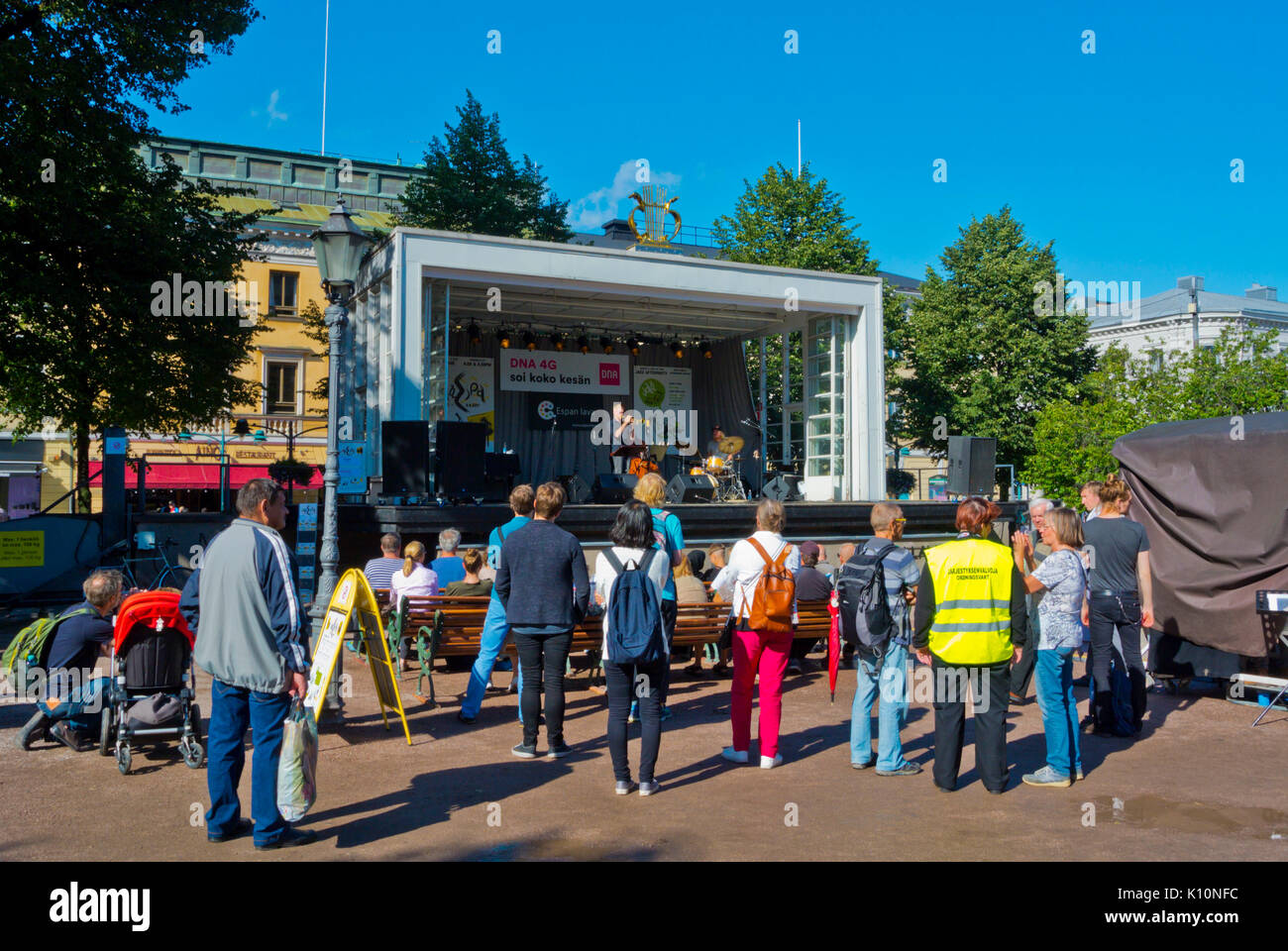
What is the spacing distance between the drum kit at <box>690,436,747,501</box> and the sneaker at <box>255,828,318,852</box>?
14.1 m

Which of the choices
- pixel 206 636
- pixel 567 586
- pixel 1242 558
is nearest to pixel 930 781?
pixel 567 586

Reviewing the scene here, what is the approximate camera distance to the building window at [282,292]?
116ft

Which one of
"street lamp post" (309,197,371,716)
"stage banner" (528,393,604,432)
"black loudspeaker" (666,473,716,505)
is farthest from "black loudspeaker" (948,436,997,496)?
"street lamp post" (309,197,371,716)

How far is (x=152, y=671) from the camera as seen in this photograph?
6.16 metres

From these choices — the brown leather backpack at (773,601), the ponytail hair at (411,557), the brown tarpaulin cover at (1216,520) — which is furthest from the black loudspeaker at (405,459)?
the brown tarpaulin cover at (1216,520)

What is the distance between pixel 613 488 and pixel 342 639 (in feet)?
40.6

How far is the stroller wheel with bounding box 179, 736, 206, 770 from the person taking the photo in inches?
242

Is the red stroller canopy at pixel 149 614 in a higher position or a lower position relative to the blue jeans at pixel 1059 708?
higher

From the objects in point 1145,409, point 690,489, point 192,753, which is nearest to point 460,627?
point 192,753

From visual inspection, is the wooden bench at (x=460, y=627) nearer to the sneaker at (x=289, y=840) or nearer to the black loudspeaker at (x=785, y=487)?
the sneaker at (x=289, y=840)

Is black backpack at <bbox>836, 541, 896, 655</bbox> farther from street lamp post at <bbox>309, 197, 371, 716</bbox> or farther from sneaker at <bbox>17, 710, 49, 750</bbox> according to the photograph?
sneaker at <bbox>17, 710, 49, 750</bbox>

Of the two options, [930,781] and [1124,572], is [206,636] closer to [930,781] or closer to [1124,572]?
[930,781]

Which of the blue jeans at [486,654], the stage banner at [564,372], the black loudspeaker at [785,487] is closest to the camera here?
the blue jeans at [486,654]

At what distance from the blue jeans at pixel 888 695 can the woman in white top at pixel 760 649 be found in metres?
0.50
